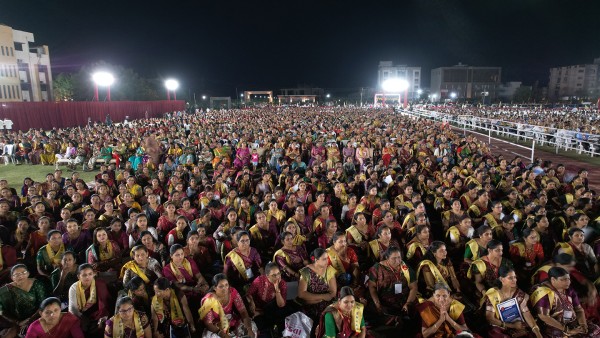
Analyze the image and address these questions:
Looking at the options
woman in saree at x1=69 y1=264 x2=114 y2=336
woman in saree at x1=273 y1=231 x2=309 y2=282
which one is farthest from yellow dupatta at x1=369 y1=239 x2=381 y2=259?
woman in saree at x1=69 y1=264 x2=114 y2=336

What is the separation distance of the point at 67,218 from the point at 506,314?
221 inches

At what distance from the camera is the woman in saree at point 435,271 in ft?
13.3

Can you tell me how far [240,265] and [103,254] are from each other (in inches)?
70.7

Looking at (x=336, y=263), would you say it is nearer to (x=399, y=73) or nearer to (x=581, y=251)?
(x=581, y=251)

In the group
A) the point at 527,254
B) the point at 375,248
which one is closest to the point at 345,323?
the point at 375,248

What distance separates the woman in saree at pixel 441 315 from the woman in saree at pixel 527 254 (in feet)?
4.88

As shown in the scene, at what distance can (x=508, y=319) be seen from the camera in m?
3.46

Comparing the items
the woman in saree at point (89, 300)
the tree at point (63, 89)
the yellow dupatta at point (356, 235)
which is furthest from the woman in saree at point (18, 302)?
the tree at point (63, 89)

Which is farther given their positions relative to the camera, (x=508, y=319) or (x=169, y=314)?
(x=169, y=314)

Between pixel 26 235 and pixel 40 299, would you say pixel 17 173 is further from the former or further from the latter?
pixel 40 299

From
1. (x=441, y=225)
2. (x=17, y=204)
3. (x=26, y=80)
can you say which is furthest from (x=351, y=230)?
(x=26, y=80)

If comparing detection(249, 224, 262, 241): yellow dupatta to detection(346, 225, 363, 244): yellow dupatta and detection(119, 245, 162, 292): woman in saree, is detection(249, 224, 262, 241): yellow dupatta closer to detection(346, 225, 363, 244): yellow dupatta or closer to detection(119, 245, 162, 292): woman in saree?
detection(346, 225, 363, 244): yellow dupatta

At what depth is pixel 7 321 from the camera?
3.54 meters

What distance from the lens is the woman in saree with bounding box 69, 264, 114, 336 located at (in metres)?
3.63
